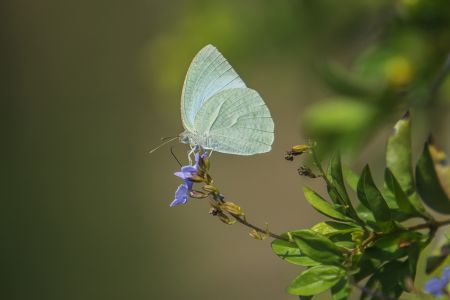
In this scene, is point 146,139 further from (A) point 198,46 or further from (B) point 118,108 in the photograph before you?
(A) point 198,46

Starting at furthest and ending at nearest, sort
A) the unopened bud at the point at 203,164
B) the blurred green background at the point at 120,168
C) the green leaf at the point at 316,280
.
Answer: the blurred green background at the point at 120,168 → the unopened bud at the point at 203,164 → the green leaf at the point at 316,280

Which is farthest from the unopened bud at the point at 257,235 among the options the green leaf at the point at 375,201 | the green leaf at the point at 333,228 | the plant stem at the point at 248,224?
the green leaf at the point at 375,201

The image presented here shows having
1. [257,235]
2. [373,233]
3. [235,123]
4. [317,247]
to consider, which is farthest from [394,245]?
[235,123]

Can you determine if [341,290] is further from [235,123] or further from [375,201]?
[235,123]

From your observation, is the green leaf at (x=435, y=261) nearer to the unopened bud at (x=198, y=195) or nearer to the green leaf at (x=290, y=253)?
the green leaf at (x=290, y=253)

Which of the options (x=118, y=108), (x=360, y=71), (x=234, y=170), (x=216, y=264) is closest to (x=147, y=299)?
(x=216, y=264)
